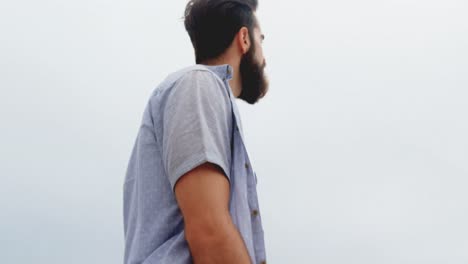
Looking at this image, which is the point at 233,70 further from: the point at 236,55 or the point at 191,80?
the point at 191,80

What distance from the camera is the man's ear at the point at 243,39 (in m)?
4.58

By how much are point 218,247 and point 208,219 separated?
0.15 metres

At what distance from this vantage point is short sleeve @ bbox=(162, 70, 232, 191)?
3.36 meters

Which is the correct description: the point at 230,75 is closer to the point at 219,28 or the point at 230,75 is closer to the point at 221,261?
the point at 219,28

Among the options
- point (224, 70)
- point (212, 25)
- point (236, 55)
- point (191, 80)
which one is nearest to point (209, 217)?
point (191, 80)

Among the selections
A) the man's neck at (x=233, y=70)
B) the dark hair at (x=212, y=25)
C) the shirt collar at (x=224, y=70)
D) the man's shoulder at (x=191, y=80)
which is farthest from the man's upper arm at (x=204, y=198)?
the dark hair at (x=212, y=25)

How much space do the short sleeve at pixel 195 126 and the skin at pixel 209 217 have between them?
5 centimetres

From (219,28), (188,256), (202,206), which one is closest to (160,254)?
(188,256)

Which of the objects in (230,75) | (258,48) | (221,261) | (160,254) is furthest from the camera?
(258,48)

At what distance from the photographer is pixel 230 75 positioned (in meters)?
4.31

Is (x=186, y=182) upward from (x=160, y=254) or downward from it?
upward

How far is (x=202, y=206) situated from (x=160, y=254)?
0.41 metres

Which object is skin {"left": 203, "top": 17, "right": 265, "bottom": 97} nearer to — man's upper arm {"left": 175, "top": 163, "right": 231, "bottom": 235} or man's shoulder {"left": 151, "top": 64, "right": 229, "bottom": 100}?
man's shoulder {"left": 151, "top": 64, "right": 229, "bottom": 100}

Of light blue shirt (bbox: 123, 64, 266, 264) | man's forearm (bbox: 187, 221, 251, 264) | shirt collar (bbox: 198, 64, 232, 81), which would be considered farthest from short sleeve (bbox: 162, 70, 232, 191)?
shirt collar (bbox: 198, 64, 232, 81)
